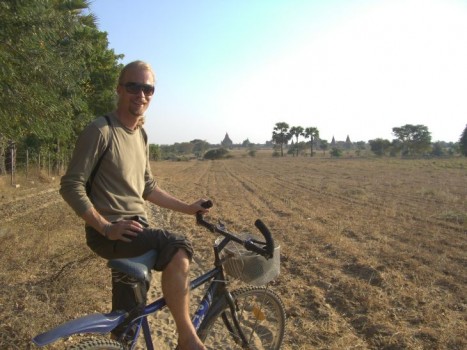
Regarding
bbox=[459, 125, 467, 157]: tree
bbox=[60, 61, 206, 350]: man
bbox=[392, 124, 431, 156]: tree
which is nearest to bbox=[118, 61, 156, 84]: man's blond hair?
bbox=[60, 61, 206, 350]: man

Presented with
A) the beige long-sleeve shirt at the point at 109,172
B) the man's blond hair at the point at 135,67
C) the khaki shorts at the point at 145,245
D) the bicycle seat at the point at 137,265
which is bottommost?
the bicycle seat at the point at 137,265

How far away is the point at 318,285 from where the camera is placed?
5793 mm

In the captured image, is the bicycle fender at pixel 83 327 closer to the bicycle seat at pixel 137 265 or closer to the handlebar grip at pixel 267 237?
the bicycle seat at pixel 137 265

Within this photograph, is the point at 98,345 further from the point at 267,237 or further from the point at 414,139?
the point at 414,139

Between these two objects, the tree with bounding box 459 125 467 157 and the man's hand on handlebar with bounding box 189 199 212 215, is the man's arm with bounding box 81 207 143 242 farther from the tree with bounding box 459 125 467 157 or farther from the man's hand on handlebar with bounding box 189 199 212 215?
the tree with bounding box 459 125 467 157

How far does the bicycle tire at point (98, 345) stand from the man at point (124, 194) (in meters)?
0.28

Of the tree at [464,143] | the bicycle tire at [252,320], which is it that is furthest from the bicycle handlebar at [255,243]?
the tree at [464,143]

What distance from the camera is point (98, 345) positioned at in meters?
2.17

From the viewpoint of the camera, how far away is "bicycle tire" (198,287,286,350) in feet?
9.61

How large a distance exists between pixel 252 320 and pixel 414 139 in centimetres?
9538

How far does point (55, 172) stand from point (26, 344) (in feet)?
71.5

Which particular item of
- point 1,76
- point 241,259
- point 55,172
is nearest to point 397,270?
point 241,259

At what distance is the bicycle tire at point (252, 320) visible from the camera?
293 cm

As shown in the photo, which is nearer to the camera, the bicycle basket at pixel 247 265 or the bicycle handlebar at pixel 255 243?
the bicycle handlebar at pixel 255 243
